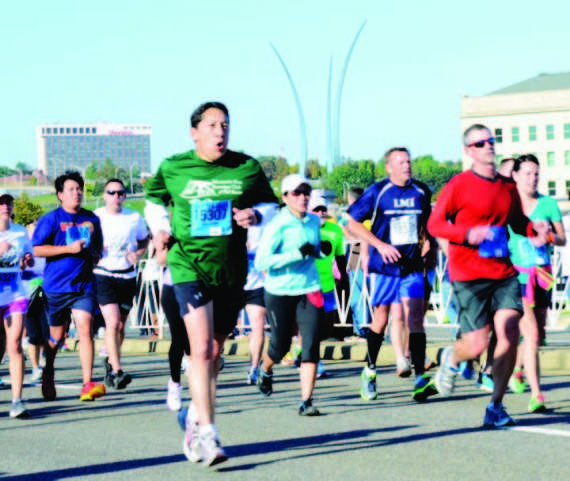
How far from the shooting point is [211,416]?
665 cm

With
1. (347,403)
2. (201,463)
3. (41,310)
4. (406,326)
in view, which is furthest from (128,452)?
(41,310)

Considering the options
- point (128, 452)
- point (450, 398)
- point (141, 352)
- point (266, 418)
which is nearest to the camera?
point (128, 452)

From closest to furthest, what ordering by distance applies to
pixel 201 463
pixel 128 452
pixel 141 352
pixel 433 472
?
pixel 433 472 → pixel 201 463 → pixel 128 452 → pixel 141 352

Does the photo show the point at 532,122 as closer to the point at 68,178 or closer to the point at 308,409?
the point at 68,178

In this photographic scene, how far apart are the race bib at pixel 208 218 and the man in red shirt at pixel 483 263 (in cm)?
162

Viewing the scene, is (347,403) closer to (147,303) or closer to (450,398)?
(450,398)

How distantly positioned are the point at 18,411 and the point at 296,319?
7.73 ft

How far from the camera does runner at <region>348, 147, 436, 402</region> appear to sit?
9.89 meters

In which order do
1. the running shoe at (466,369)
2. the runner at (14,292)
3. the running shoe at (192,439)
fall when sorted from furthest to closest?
the runner at (14,292)
the running shoe at (466,369)
the running shoe at (192,439)

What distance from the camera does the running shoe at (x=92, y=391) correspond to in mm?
10688

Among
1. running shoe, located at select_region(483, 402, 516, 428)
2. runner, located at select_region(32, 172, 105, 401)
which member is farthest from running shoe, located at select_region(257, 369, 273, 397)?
running shoe, located at select_region(483, 402, 516, 428)

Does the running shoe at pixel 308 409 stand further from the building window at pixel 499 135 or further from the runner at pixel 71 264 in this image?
the building window at pixel 499 135

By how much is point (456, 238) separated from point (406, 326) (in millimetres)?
2632

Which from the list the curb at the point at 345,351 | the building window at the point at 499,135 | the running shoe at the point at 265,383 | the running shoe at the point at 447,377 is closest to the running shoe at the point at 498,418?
the running shoe at the point at 447,377
